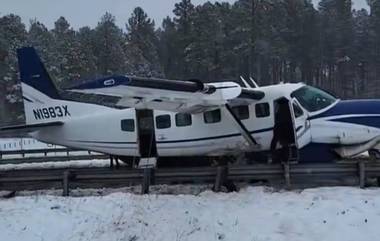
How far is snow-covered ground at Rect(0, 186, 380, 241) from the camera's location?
838 cm

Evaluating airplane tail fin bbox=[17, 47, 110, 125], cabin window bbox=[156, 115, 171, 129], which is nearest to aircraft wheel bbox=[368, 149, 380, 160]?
cabin window bbox=[156, 115, 171, 129]

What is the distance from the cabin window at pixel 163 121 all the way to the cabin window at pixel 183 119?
264 mm

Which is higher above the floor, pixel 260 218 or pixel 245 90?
pixel 245 90

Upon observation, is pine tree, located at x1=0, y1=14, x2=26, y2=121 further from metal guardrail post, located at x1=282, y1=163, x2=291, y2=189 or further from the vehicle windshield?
metal guardrail post, located at x1=282, y1=163, x2=291, y2=189

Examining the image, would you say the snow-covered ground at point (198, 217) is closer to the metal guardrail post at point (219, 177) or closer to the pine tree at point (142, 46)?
the metal guardrail post at point (219, 177)

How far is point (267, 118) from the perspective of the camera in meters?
13.5

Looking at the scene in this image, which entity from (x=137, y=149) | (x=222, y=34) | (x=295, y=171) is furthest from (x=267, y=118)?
(x=222, y=34)

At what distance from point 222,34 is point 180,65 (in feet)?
36.0

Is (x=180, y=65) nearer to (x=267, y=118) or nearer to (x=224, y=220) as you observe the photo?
(x=267, y=118)

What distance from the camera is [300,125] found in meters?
13.0

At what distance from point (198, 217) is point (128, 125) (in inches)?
245

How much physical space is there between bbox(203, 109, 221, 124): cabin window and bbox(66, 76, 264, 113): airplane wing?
335 millimetres

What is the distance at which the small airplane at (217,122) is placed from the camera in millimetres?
Answer: 12016

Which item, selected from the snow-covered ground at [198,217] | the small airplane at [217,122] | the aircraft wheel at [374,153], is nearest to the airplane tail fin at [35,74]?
the small airplane at [217,122]
